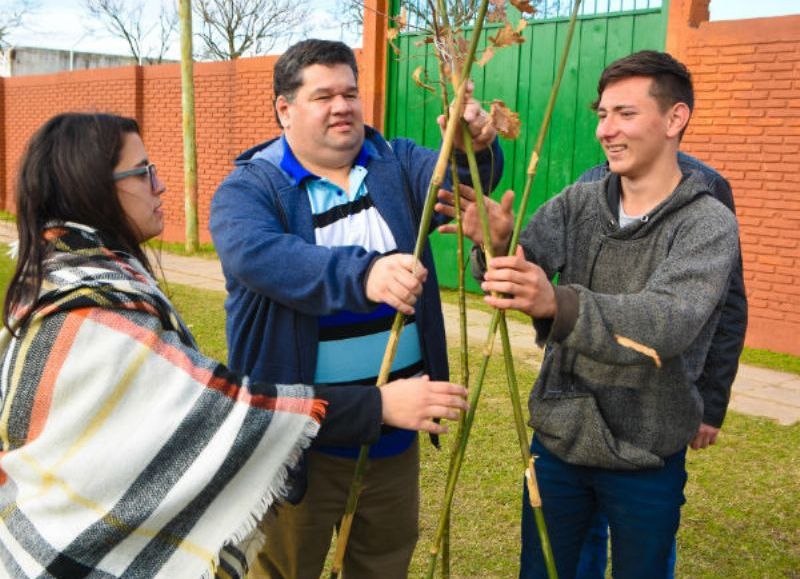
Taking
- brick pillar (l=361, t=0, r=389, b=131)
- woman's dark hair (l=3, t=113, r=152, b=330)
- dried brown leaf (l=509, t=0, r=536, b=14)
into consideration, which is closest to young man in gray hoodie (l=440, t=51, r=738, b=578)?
dried brown leaf (l=509, t=0, r=536, b=14)

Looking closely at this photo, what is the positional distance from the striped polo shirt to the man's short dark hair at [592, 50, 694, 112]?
0.75m

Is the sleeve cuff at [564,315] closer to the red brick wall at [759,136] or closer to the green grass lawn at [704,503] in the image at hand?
the green grass lawn at [704,503]

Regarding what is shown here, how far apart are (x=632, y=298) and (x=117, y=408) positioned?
107 cm

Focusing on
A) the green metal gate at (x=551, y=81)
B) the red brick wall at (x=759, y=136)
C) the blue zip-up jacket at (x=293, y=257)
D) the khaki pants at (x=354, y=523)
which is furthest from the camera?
the green metal gate at (x=551, y=81)

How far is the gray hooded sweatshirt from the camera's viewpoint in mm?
1915

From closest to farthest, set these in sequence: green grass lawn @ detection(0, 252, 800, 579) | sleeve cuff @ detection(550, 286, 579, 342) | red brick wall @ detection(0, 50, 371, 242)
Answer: sleeve cuff @ detection(550, 286, 579, 342) < green grass lawn @ detection(0, 252, 800, 579) < red brick wall @ detection(0, 50, 371, 242)

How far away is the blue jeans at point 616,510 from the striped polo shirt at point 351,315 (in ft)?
1.67

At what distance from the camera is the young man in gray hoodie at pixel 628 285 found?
2.08 m

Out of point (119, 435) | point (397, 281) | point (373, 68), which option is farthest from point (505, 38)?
point (373, 68)

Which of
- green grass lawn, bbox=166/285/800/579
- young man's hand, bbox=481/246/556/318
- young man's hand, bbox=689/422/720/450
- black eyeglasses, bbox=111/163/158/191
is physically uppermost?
black eyeglasses, bbox=111/163/158/191

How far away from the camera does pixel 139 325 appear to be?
169 centimetres

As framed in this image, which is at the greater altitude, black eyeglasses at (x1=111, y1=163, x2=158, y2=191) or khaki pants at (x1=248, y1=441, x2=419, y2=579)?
black eyeglasses at (x1=111, y1=163, x2=158, y2=191)

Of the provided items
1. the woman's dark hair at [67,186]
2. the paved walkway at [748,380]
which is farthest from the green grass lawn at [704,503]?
the woman's dark hair at [67,186]

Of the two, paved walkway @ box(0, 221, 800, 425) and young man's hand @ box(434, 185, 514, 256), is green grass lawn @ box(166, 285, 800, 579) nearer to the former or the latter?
paved walkway @ box(0, 221, 800, 425)
